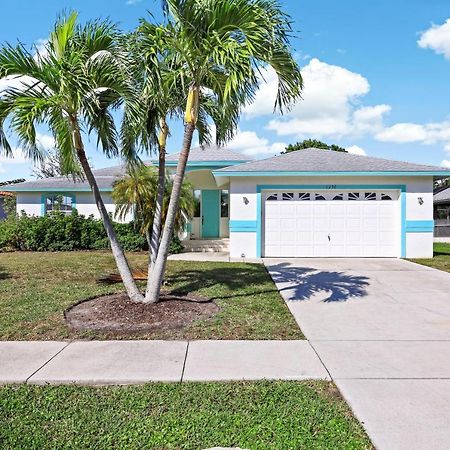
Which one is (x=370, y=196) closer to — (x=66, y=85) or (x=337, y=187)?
(x=337, y=187)

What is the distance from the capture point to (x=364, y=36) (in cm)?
1143

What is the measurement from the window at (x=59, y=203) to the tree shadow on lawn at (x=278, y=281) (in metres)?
11.0

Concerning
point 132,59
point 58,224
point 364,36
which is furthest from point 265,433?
point 58,224

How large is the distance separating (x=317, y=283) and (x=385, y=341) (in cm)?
423

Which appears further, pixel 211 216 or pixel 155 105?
pixel 211 216

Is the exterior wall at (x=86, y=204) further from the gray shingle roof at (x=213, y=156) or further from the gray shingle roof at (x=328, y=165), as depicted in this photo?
the gray shingle roof at (x=328, y=165)

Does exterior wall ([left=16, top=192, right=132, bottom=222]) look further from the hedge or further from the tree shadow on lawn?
the tree shadow on lawn

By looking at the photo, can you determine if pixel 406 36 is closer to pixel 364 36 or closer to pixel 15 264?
pixel 364 36

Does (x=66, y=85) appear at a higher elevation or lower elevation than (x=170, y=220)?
higher

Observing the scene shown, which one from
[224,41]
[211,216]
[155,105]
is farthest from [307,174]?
[224,41]

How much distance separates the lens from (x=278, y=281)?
32.2 ft

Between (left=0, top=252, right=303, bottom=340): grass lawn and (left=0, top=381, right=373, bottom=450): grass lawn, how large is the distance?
1.69 metres

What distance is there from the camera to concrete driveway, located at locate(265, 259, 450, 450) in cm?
326

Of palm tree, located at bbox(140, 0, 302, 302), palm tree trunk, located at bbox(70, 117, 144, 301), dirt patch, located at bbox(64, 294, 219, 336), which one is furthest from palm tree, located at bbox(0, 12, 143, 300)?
dirt patch, located at bbox(64, 294, 219, 336)
